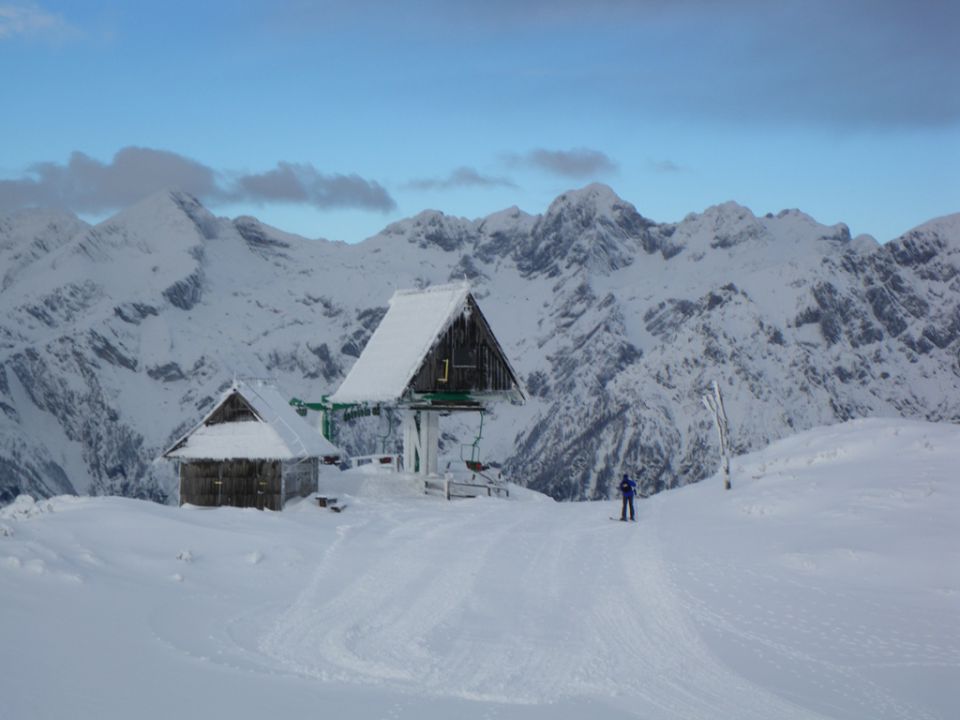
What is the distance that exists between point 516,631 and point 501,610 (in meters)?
A: 1.69

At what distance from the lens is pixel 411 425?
1756 inches

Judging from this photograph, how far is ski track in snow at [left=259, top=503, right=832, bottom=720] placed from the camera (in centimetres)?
1289

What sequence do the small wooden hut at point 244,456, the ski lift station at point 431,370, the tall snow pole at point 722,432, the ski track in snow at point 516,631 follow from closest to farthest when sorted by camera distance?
1. the ski track in snow at point 516,631
2. the small wooden hut at point 244,456
3. the tall snow pole at point 722,432
4. the ski lift station at point 431,370

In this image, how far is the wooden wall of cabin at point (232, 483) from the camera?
108 feet

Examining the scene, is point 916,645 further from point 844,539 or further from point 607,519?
point 607,519

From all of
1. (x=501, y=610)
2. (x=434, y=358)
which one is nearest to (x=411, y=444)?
(x=434, y=358)

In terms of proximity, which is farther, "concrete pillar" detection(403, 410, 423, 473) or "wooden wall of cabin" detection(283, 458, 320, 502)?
"concrete pillar" detection(403, 410, 423, 473)

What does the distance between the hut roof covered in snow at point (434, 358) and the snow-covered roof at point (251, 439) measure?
650 cm

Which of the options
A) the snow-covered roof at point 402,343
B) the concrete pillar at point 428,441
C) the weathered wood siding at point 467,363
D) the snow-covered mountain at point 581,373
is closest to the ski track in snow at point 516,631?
the snow-covered roof at point 402,343

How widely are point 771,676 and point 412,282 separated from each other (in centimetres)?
18425

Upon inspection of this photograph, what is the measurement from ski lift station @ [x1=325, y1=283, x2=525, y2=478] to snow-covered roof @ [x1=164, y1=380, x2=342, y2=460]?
651 centimetres

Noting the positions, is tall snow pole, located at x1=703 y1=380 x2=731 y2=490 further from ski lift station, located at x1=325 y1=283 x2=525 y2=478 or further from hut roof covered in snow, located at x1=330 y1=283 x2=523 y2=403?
ski lift station, located at x1=325 y1=283 x2=525 y2=478

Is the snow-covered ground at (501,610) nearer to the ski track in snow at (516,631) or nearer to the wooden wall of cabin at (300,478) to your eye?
the ski track in snow at (516,631)

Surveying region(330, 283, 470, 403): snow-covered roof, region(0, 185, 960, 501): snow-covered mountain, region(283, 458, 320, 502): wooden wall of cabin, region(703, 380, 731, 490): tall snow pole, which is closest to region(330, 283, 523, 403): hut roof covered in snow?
region(330, 283, 470, 403): snow-covered roof
